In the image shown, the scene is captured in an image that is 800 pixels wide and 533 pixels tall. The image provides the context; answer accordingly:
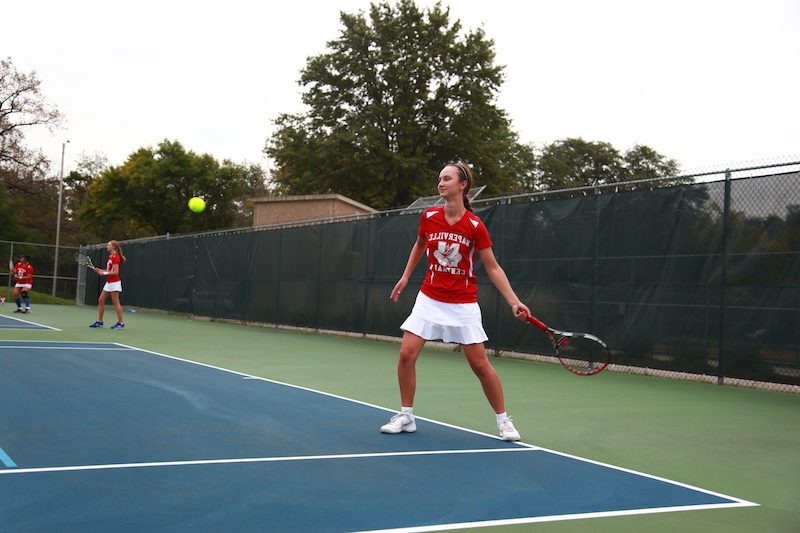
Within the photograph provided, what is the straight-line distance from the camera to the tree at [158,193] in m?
46.7

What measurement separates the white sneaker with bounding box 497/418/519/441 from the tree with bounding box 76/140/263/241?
44179mm

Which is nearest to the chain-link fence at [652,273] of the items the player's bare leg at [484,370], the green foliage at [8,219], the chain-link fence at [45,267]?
the player's bare leg at [484,370]

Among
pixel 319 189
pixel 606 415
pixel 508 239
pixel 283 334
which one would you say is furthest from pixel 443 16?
pixel 606 415

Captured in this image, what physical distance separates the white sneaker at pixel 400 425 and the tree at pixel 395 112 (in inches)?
1113

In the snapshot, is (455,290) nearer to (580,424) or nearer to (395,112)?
(580,424)

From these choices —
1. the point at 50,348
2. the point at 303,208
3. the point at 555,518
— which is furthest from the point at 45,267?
the point at 555,518

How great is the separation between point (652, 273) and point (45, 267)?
33059mm

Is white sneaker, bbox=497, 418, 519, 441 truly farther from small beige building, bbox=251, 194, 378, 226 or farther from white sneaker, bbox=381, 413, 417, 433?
small beige building, bbox=251, 194, 378, 226

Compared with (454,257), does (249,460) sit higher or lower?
lower

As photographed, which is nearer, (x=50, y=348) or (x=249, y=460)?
(x=249, y=460)

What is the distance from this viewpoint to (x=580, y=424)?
235 inches

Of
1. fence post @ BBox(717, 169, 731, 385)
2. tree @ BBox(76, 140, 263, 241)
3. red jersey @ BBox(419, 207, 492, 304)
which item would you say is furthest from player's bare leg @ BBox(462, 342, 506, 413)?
tree @ BBox(76, 140, 263, 241)

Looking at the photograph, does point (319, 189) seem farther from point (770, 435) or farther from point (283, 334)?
point (770, 435)

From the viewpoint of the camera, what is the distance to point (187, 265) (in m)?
22.2
